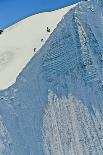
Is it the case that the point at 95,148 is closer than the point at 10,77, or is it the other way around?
the point at 95,148

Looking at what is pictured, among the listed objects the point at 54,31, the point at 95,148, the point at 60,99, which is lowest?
the point at 95,148

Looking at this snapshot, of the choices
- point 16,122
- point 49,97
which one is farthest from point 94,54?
point 16,122

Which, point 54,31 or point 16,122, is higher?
point 54,31

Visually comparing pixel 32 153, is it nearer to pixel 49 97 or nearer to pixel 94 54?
pixel 49 97

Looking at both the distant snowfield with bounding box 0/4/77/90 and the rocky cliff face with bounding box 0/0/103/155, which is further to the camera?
the distant snowfield with bounding box 0/4/77/90
